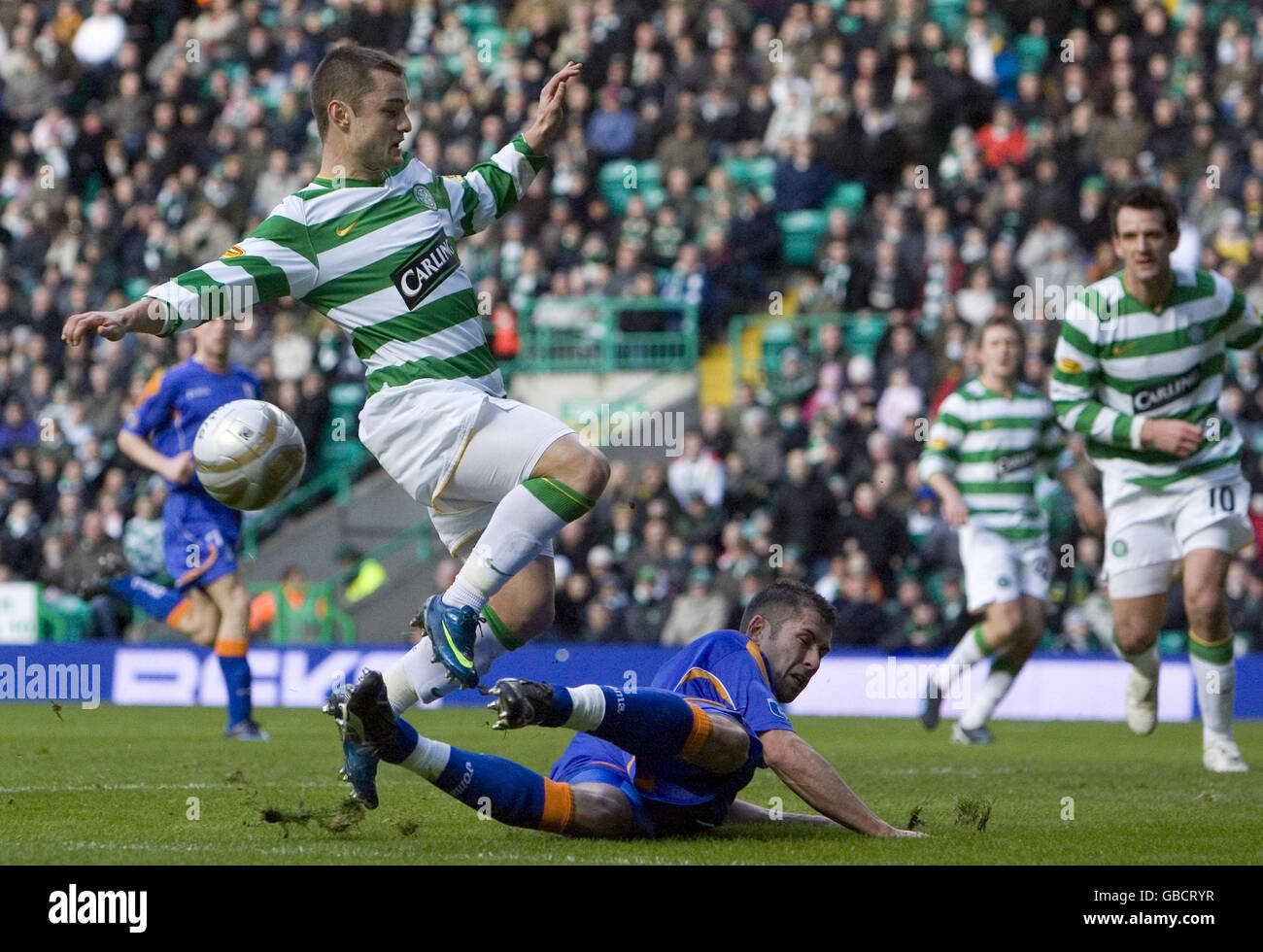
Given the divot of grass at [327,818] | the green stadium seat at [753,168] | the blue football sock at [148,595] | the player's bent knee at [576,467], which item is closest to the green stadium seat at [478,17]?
the green stadium seat at [753,168]

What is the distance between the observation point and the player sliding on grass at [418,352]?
19.9 ft

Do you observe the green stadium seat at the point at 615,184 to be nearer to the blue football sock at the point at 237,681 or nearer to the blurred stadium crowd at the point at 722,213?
the blurred stadium crowd at the point at 722,213

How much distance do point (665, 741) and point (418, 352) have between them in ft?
6.03

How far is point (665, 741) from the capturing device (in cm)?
522

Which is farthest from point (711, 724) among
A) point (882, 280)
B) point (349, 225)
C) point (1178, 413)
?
point (882, 280)

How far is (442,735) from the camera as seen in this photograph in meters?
10.8

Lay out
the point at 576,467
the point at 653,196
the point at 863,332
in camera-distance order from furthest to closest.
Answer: the point at 653,196 < the point at 863,332 < the point at 576,467

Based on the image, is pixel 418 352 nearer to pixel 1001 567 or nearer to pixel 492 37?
pixel 1001 567

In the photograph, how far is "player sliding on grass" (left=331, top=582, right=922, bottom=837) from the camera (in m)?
5.16

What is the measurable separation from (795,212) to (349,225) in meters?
11.8

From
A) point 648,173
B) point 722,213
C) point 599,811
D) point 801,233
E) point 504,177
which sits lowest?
point 599,811

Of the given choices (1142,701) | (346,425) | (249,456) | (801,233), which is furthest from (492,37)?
(249,456)

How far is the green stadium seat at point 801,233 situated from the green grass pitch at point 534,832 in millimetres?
7104

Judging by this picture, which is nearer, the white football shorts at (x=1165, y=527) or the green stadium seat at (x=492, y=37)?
the white football shorts at (x=1165, y=527)
